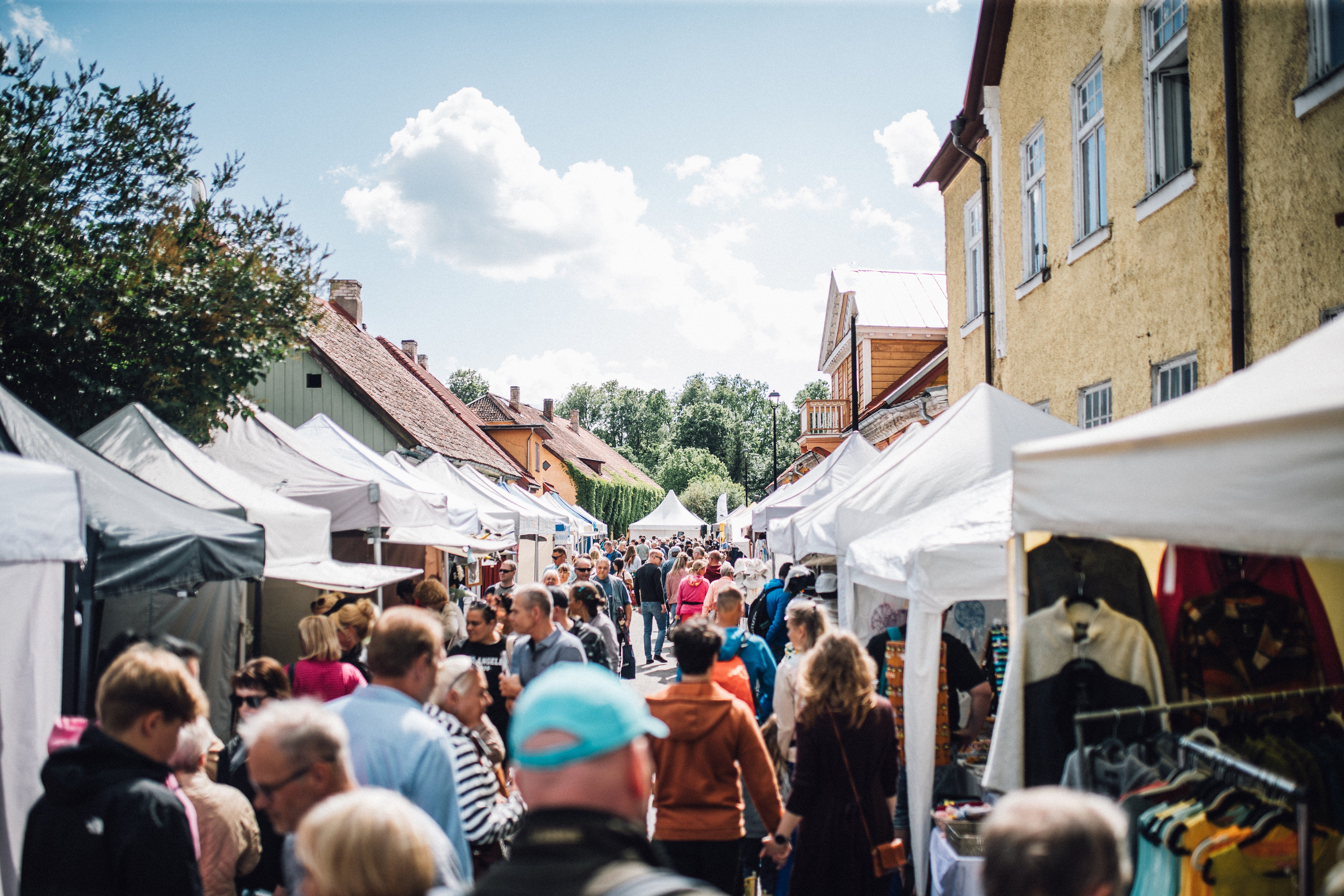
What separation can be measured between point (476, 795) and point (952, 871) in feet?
8.11

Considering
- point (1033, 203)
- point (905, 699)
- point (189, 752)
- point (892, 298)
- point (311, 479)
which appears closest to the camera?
point (189, 752)

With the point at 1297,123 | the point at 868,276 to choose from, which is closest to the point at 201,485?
the point at 1297,123

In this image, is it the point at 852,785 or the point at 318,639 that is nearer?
the point at 852,785

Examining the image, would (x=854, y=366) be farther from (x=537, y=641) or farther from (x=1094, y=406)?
(x=537, y=641)

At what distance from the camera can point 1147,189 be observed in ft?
28.3

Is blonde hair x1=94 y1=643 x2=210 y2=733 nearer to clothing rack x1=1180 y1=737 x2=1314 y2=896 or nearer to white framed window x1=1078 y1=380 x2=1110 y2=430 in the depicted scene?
clothing rack x1=1180 y1=737 x2=1314 y2=896

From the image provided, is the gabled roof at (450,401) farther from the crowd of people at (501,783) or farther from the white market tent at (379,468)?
the crowd of people at (501,783)

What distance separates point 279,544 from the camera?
26.1ft

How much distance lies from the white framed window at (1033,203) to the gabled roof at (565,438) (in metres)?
42.7

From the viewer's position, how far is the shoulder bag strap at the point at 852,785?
4.25 m

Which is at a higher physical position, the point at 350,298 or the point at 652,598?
the point at 350,298

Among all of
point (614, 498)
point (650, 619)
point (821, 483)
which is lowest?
point (650, 619)

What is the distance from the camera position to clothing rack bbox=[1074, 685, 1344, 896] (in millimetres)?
2637

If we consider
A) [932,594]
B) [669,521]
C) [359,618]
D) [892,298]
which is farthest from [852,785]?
[669,521]
